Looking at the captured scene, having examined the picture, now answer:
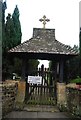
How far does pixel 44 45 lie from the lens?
16.5 meters

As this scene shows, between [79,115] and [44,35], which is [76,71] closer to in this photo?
[44,35]

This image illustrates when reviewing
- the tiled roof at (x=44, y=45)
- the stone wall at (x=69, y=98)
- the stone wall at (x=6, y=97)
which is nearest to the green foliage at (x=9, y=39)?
the tiled roof at (x=44, y=45)

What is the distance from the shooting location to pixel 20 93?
1572cm

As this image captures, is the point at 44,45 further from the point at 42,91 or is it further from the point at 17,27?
the point at 17,27

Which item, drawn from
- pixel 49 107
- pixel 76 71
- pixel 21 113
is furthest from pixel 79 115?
pixel 76 71

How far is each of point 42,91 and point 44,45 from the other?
253cm

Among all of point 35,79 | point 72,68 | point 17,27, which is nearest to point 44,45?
point 35,79

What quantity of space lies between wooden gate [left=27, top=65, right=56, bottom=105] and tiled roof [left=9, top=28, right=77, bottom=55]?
3.49ft

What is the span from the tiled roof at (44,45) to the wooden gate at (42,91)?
106cm

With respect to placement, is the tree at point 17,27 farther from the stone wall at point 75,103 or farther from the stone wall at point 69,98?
the stone wall at point 75,103

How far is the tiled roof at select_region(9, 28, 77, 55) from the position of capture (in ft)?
52.1

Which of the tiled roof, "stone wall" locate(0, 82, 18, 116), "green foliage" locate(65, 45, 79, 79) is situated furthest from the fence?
"green foliage" locate(65, 45, 79, 79)

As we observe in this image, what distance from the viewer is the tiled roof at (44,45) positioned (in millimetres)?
15882

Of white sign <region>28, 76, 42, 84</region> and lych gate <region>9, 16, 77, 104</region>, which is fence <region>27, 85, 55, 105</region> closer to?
lych gate <region>9, 16, 77, 104</region>
